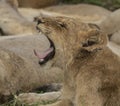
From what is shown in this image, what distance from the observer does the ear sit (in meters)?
5.83

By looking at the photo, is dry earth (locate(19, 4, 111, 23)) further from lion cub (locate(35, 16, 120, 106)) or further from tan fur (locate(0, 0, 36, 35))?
lion cub (locate(35, 16, 120, 106))

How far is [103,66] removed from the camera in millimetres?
6031

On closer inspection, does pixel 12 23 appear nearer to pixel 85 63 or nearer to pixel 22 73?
pixel 22 73

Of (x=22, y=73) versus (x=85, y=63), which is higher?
(x=85, y=63)

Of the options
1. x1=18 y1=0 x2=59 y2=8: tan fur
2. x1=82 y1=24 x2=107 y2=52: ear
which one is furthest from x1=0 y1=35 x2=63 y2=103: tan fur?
x1=18 y1=0 x2=59 y2=8: tan fur

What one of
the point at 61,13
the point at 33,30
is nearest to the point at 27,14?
the point at 61,13

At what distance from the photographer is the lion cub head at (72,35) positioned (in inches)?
231

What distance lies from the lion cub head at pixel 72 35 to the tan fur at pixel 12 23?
16.1 feet

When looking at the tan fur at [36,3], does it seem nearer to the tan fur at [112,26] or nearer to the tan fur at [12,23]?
the tan fur at [12,23]

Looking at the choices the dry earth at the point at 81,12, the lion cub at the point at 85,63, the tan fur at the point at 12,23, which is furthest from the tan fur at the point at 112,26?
the lion cub at the point at 85,63

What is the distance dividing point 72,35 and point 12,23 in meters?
5.35

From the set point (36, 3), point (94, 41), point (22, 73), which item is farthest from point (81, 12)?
point (94, 41)

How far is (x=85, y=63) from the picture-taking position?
19.8 feet

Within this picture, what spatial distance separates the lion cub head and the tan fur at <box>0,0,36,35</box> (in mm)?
4905
